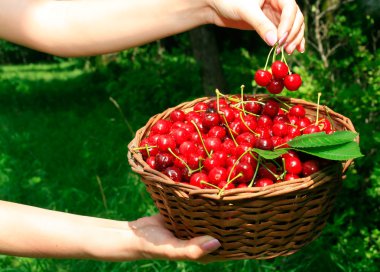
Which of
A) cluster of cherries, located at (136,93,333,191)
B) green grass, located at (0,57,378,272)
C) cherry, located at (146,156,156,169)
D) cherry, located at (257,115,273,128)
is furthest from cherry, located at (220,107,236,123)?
green grass, located at (0,57,378,272)

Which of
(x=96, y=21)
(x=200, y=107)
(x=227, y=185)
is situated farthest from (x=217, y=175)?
(x=96, y=21)

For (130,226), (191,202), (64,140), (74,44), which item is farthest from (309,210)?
(64,140)

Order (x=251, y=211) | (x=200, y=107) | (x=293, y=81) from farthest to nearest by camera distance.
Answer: (x=200, y=107) → (x=293, y=81) → (x=251, y=211)

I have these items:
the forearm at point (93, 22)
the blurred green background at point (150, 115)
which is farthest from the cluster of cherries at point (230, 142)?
the blurred green background at point (150, 115)

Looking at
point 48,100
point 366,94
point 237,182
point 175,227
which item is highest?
point 237,182

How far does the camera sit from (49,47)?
2311mm

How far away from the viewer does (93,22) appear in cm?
223

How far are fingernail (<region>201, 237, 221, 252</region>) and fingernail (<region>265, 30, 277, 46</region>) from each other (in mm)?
681

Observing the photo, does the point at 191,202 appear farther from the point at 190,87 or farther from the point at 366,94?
the point at 190,87

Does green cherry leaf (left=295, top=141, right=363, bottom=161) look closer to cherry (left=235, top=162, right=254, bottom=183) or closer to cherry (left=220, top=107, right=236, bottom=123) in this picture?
cherry (left=235, top=162, right=254, bottom=183)

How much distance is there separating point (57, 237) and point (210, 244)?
1.93ft

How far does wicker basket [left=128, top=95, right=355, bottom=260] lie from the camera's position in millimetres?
1510

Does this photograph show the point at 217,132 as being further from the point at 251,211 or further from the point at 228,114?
the point at 251,211

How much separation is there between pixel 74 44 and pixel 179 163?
2.75 ft
